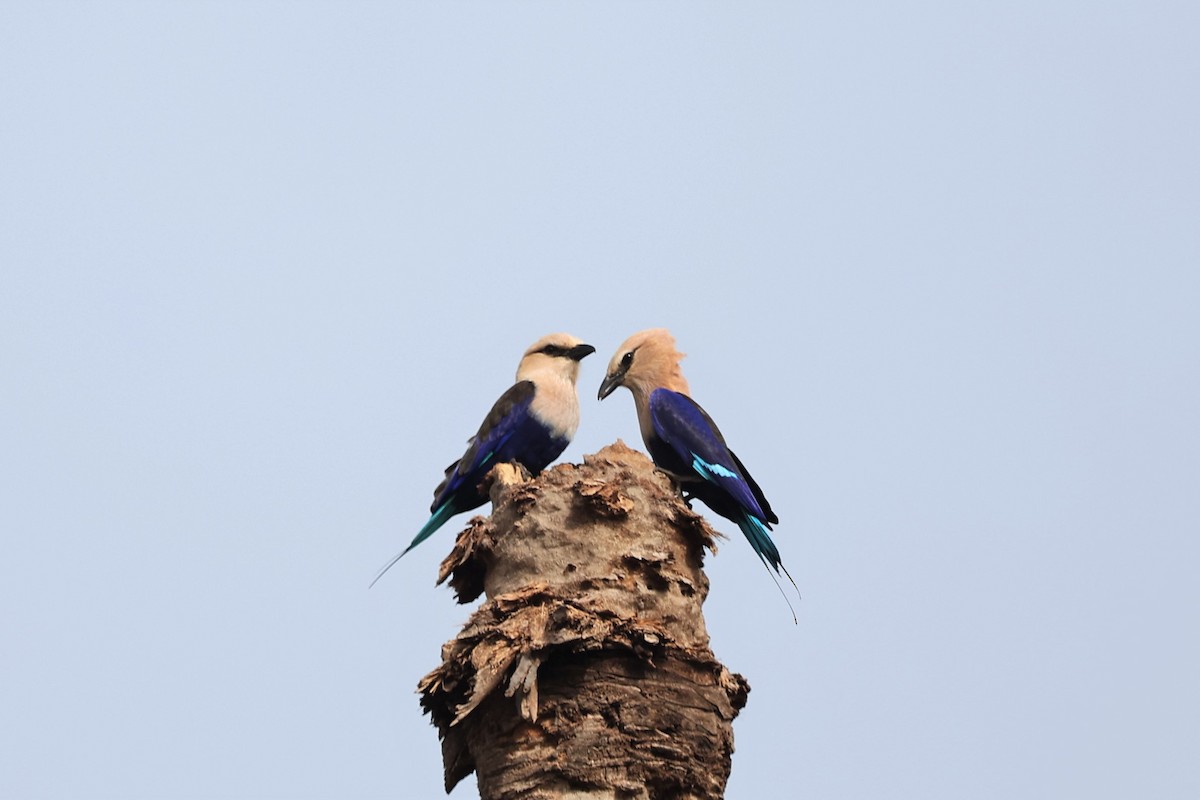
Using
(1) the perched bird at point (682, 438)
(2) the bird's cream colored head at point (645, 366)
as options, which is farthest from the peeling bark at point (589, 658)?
(2) the bird's cream colored head at point (645, 366)

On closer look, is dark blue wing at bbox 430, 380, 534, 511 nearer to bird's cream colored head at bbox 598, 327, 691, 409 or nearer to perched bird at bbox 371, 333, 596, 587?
perched bird at bbox 371, 333, 596, 587

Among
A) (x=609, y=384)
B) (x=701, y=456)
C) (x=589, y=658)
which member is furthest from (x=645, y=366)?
(x=589, y=658)

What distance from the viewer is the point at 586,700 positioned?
6.43 m

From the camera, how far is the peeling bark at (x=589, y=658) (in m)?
6.34

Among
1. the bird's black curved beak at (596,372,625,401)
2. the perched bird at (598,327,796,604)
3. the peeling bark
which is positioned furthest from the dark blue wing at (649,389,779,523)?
the peeling bark

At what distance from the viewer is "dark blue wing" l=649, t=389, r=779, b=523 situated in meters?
9.29

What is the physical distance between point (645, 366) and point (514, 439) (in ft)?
3.45

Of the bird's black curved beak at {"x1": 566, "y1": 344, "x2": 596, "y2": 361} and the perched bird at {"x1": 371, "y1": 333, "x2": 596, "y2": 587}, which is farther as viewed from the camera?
the bird's black curved beak at {"x1": 566, "y1": 344, "x2": 596, "y2": 361}

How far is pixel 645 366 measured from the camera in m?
10.1

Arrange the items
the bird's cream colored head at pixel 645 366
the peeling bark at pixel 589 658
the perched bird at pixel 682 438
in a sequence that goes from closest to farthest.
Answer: the peeling bark at pixel 589 658 → the perched bird at pixel 682 438 → the bird's cream colored head at pixel 645 366

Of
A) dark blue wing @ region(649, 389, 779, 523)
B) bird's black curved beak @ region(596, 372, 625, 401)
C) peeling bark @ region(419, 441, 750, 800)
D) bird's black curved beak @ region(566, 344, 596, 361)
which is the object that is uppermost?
bird's black curved beak @ region(566, 344, 596, 361)

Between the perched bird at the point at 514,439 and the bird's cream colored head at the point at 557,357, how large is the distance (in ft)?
0.41

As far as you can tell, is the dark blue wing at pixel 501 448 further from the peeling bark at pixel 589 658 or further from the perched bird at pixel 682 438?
the peeling bark at pixel 589 658

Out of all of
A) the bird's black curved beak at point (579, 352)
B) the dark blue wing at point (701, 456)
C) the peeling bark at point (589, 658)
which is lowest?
the peeling bark at point (589, 658)
